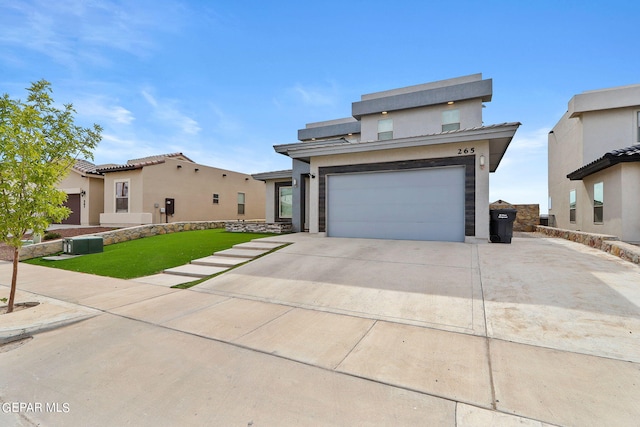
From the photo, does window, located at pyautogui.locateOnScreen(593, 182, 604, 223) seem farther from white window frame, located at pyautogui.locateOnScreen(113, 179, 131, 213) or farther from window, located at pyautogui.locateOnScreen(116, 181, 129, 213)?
window, located at pyautogui.locateOnScreen(116, 181, 129, 213)

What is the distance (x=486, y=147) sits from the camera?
944 centimetres

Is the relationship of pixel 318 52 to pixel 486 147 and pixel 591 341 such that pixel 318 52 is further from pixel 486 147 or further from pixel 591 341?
pixel 591 341

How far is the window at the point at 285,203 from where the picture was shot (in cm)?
1686

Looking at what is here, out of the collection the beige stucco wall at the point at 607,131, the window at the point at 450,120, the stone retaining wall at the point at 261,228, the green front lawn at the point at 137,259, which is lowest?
the green front lawn at the point at 137,259

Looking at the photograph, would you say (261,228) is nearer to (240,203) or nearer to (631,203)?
(240,203)

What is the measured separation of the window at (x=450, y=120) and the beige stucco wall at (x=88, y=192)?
70.3 ft

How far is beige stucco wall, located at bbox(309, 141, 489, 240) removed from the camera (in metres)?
9.41

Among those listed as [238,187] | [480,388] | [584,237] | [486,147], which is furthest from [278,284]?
[238,187]

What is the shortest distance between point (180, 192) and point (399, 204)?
14.9 meters

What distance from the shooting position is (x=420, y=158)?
10.4 metres

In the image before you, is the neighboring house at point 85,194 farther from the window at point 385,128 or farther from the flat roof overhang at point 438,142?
the window at point 385,128

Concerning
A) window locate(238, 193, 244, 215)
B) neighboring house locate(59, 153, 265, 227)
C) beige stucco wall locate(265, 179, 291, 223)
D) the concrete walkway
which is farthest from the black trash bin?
window locate(238, 193, 244, 215)

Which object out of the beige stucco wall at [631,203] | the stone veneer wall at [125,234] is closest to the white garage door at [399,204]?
the beige stucco wall at [631,203]

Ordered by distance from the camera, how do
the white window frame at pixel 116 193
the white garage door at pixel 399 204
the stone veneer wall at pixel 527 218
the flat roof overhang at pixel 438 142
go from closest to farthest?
1. the flat roof overhang at pixel 438 142
2. the white garage door at pixel 399 204
3. the white window frame at pixel 116 193
4. the stone veneer wall at pixel 527 218
